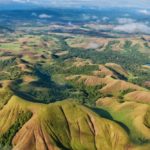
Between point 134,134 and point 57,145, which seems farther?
point 134,134

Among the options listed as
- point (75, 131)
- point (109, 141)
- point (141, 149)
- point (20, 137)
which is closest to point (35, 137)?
point (20, 137)

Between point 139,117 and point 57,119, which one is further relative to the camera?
point 139,117

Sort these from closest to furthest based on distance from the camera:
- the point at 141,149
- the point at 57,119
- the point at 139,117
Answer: the point at 141,149 → the point at 57,119 → the point at 139,117

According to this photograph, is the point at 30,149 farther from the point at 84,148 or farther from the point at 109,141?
the point at 109,141

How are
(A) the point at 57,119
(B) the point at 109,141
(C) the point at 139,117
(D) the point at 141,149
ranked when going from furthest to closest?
(C) the point at 139,117
(A) the point at 57,119
(B) the point at 109,141
(D) the point at 141,149

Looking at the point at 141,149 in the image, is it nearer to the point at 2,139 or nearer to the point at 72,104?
the point at 72,104

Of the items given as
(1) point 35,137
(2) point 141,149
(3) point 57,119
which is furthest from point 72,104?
(2) point 141,149

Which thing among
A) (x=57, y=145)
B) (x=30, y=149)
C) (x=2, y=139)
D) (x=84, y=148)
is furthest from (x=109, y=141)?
(x=2, y=139)

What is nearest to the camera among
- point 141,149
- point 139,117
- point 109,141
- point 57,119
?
point 141,149
